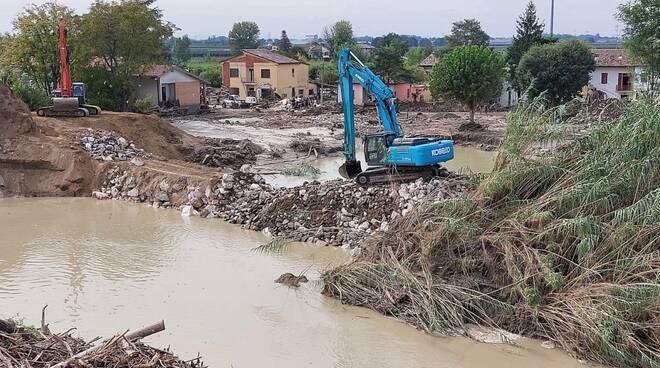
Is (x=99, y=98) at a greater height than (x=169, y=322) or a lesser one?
greater

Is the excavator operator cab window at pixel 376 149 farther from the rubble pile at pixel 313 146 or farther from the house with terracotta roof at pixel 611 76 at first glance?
the house with terracotta roof at pixel 611 76

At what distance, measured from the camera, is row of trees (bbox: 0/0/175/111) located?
3447cm

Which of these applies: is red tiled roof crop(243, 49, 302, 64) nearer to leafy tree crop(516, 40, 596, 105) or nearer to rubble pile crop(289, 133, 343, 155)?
leafy tree crop(516, 40, 596, 105)

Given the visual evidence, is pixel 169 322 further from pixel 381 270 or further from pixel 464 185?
pixel 464 185

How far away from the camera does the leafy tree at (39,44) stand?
34.3 meters

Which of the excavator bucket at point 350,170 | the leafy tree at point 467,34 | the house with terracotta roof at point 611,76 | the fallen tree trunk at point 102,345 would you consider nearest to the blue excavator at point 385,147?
the excavator bucket at point 350,170

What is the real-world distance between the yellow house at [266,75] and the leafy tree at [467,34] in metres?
31.5

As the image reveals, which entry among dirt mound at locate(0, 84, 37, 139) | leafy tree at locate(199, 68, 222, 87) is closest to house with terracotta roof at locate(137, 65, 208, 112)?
leafy tree at locate(199, 68, 222, 87)

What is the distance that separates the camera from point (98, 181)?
20500 mm

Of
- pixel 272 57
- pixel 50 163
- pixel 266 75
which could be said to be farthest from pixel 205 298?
A: pixel 272 57

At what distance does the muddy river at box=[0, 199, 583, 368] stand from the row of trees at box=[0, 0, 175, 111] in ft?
64.6

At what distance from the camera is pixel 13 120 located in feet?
71.3

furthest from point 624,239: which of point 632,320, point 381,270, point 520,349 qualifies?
point 381,270

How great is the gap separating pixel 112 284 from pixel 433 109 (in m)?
37.5
